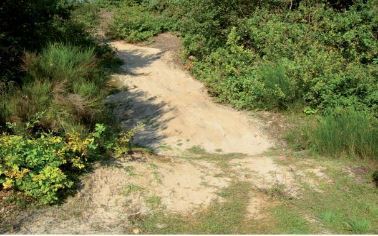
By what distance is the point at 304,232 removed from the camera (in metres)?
5.45

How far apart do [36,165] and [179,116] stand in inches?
156

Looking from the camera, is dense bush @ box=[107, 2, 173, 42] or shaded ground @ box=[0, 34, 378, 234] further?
dense bush @ box=[107, 2, 173, 42]

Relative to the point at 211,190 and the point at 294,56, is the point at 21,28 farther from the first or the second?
the point at 294,56

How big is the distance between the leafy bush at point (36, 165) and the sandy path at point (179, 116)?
2256 mm

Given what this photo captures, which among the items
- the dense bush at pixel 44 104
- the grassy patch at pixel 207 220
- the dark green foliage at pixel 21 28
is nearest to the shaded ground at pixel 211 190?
the grassy patch at pixel 207 220

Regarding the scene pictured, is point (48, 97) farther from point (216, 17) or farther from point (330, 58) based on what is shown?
point (216, 17)

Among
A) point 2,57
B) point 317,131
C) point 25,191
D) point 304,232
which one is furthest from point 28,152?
point 317,131

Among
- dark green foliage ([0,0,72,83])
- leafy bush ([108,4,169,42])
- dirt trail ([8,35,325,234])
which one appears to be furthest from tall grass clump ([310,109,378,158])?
leafy bush ([108,4,169,42])

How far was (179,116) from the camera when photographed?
371 inches

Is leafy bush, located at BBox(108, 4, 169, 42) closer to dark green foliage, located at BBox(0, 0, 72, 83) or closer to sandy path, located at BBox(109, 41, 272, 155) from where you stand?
sandy path, located at BBox(109, 41, 272, 155)

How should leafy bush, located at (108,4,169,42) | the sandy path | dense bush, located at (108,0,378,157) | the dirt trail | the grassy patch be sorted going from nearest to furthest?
the grassy patch, the dirt trail, the sandy path, dense bush, located at (108,0,378,157), leafy bush, located at (108,4,169,42)

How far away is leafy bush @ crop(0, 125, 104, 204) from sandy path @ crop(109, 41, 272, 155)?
7.40 feet

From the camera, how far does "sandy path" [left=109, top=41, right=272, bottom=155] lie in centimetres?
860

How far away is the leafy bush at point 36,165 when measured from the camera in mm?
5648
